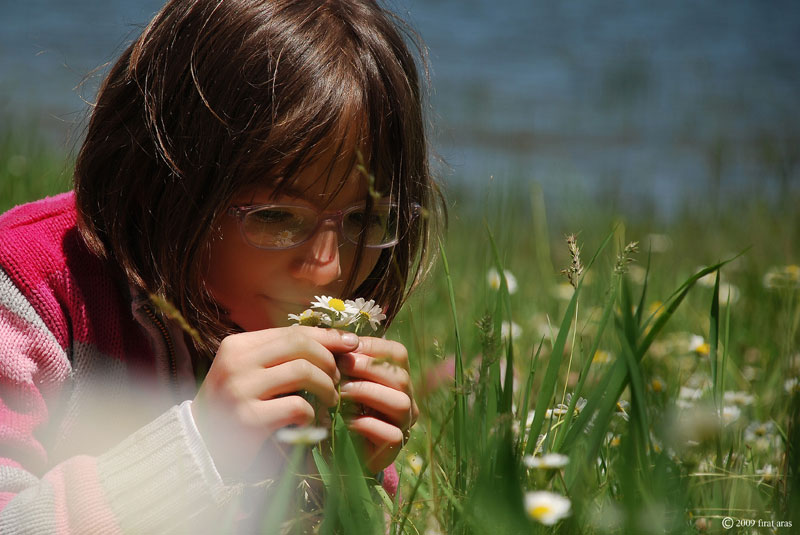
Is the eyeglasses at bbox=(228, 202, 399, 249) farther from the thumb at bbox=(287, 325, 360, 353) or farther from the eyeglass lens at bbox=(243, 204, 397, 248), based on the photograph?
the thumb at bbox=(287, 325, 360, 353)

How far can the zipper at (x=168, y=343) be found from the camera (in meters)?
1.46

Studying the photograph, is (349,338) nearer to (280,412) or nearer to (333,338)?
(333,338)

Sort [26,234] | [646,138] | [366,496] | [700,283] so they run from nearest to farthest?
[366,496] < [26,234] < [700,283] < [646,138]

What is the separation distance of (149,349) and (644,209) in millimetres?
2865

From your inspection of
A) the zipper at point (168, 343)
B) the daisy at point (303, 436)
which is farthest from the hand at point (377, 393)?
the zipper at point (168, 343)

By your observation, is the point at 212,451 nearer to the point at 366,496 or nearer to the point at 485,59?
the point at 366,496

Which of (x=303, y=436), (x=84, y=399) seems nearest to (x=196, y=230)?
(x=84, y=399)

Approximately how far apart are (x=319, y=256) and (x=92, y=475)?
506mm

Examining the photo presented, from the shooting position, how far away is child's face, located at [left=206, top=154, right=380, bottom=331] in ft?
4.71

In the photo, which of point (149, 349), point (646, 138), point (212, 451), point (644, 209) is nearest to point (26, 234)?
point (149, 349)

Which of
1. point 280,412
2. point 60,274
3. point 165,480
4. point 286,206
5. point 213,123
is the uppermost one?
point 213,123

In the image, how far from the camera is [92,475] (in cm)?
123

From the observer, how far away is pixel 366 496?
3.47 ft

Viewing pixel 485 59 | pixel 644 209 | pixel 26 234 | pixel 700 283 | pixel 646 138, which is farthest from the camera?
pixel 485 59
